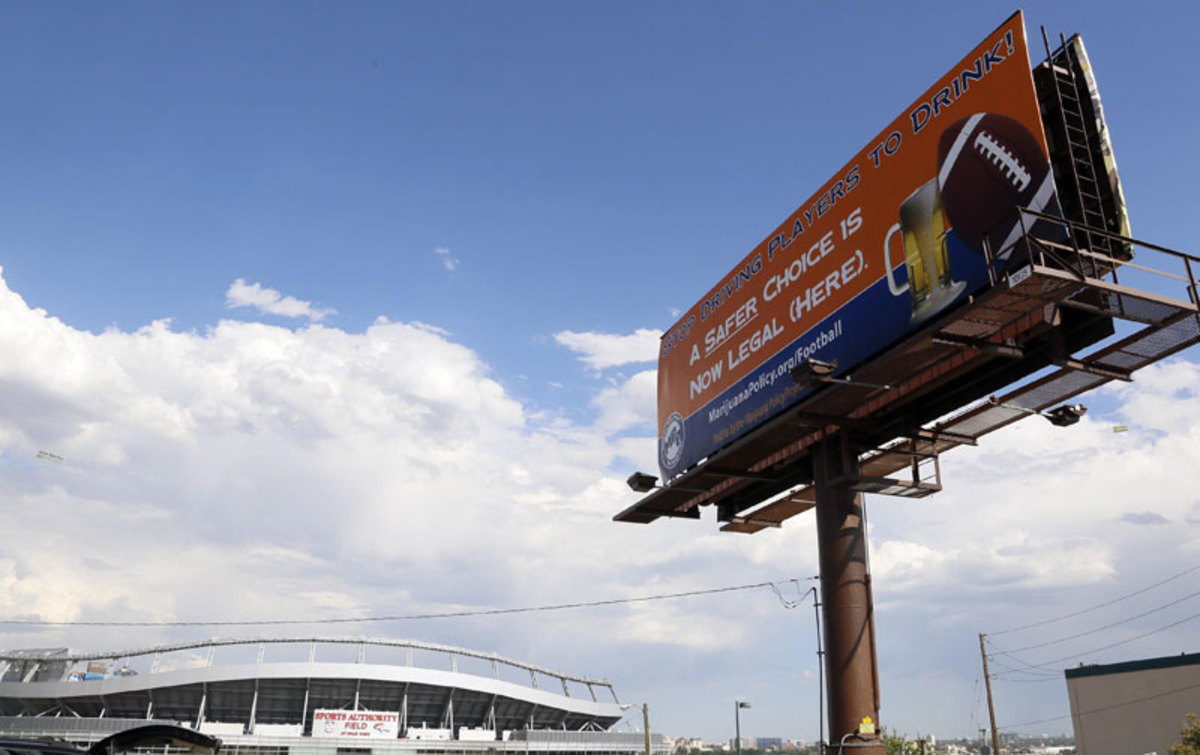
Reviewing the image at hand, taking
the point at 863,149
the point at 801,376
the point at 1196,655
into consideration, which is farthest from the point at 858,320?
the point at 1196,655

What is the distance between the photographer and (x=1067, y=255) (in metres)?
13.0

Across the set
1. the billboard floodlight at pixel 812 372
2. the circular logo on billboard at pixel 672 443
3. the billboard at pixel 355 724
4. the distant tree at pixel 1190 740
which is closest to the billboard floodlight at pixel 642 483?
the circular logo on billboard at pixel 672 443

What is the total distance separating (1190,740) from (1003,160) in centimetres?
3279

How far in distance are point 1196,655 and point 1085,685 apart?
704cm

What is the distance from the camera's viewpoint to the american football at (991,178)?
1337 centimetres

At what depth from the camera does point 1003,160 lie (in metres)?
Answer: 13.9

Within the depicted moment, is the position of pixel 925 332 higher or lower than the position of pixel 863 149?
lower

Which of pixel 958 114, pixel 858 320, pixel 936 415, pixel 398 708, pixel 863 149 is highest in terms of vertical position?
pixel 863 149

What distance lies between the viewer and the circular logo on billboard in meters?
23.6

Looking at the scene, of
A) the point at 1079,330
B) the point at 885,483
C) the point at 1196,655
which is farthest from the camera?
the point at 1196,655

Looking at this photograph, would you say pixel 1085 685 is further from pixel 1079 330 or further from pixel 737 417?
pixel 1079 330

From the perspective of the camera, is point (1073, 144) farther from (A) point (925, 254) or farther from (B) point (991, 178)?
(A) point (925, 254)

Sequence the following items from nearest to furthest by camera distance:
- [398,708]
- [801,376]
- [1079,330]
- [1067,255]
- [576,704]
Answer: [1067,255], [1079,330], [801,376], [398,708], [576,704]

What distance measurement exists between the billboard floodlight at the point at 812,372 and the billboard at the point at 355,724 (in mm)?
77358
